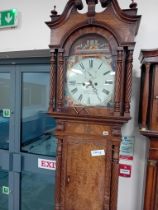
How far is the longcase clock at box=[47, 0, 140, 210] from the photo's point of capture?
1.15 m

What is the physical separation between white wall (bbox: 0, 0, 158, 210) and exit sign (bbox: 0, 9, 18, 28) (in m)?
0.04

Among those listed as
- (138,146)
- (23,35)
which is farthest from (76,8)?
(138,146)

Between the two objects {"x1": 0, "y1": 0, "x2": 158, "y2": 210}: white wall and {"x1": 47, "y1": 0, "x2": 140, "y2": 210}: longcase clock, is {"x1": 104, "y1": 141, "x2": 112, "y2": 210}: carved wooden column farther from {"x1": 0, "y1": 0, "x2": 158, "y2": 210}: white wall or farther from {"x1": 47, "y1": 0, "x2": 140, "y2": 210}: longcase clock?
{"x1": 0, "y1": 0, "x2": 158, "y2": 210}: white wall

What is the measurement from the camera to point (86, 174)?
125 cm

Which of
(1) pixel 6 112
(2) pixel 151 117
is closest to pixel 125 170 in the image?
(2) pixel 151 117

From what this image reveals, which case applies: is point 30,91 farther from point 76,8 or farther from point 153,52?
point 153,52

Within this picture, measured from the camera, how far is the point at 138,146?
59.5 inches

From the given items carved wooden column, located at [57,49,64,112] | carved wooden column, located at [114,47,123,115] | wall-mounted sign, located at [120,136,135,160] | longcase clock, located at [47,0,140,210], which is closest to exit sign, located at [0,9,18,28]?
longcase clock, located at [47,0,140,210]

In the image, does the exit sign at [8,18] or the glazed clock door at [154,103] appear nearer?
the glazed clock door at [154,103]

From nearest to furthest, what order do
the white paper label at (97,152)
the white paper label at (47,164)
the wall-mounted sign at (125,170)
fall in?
the white paper label at (97,152), the wall-mounted sign at (125,170), the white paper label at (47,164)

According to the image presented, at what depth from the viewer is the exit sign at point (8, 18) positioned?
1.78 m

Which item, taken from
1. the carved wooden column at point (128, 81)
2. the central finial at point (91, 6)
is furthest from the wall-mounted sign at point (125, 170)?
the central finial at point (91, 6)

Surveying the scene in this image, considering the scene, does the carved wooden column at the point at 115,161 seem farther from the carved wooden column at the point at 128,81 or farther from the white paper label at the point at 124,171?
the white paper label at the point at 124,171

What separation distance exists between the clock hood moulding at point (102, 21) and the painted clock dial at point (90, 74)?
8 centimetres
